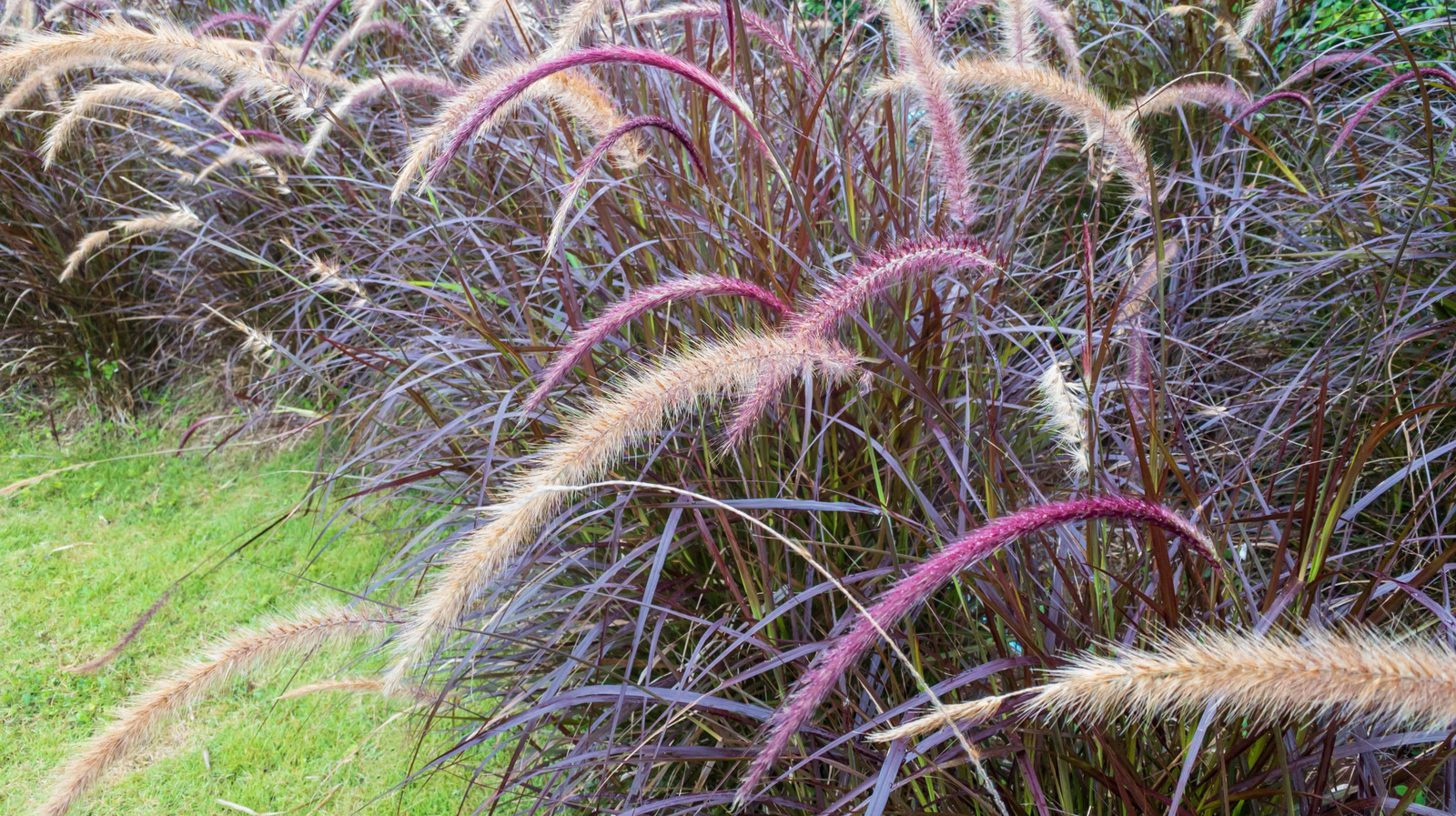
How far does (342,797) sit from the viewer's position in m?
2.48

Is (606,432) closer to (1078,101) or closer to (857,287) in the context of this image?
(857,287)

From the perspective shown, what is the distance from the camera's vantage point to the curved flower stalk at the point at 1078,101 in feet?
5.36

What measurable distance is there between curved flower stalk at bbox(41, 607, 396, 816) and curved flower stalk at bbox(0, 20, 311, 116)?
4.37ft

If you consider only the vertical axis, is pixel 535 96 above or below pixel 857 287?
above

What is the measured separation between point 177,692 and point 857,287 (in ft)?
4.04

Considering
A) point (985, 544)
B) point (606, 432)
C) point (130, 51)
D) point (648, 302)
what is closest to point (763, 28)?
point (648, 302)

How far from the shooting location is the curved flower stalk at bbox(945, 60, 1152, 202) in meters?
1.63

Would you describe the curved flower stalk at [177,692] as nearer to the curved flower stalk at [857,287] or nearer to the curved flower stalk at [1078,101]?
the curved flower stalk at [857,287]

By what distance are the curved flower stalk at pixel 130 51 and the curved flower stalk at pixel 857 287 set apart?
5.31 ft

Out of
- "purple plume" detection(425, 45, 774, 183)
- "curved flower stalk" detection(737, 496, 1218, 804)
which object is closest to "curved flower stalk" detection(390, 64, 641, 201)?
"purple plume" detection(425, 45, 774, 183)

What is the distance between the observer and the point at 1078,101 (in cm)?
164

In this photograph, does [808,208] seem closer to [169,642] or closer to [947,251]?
[947,251]

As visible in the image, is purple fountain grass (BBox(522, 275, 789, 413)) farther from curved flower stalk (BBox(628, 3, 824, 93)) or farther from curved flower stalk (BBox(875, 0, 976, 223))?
curved flower stalk (BBox(628, 3, 824, 93))

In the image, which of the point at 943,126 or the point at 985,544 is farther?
the point at 943,126
